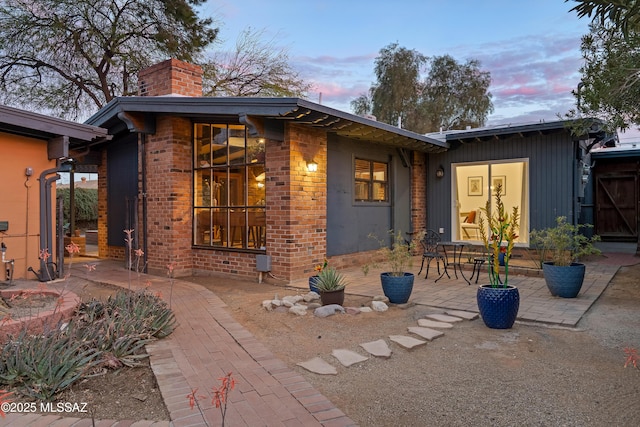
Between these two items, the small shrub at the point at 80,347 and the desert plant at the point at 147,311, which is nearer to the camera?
the small shrub at the point at 80,347

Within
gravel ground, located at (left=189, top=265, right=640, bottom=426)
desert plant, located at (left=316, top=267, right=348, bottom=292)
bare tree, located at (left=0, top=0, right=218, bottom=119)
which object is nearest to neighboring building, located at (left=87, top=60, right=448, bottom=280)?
desert plant, located at (left=316, top=267, right=348, bottom=292)

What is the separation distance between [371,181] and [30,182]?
5.83 meters

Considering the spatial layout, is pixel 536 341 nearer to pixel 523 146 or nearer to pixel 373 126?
pixel 373 126

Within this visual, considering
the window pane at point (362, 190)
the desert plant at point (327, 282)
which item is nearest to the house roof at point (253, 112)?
the window pane at point (362, 190)

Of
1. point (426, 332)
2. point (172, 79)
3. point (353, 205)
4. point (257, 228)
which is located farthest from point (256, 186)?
point (426, 332)

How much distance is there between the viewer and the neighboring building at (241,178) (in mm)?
6449

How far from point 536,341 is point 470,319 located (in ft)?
2.59

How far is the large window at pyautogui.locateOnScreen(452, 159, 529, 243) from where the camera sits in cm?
933

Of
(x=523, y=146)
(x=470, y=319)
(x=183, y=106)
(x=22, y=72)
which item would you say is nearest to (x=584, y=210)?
(x=523, y=146)

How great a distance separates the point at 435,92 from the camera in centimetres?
2411

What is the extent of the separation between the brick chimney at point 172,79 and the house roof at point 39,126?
5.54 ft

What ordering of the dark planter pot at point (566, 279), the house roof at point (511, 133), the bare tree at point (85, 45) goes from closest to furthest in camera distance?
the dark planter pot at point (566, 279)
the house roof at point (511, 133)
the bare tree at point (85, 45)

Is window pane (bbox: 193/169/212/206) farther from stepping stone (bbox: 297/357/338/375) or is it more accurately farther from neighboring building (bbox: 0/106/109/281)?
stepping stone (bbox: 297/357/338/375)

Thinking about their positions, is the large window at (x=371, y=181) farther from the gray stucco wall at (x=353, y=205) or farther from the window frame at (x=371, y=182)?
the gray stucco wall at (x=353, y=205)
